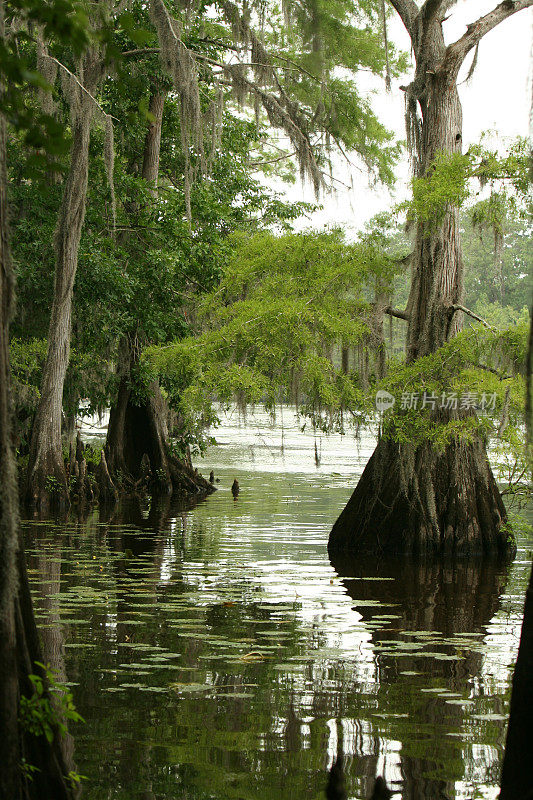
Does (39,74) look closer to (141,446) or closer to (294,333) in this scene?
(294,333)

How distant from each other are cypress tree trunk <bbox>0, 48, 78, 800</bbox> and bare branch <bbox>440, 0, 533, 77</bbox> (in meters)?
9.69

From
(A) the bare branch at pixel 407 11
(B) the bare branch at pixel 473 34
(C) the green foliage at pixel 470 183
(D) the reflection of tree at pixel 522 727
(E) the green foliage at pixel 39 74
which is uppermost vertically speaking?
(A) the bare branch at pixel 407 11

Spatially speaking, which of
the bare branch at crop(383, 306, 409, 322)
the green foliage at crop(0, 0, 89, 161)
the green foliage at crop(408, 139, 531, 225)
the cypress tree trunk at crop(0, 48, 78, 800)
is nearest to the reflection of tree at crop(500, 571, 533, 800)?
the cypress tree trunk at crop(0, 48, 78, 800)

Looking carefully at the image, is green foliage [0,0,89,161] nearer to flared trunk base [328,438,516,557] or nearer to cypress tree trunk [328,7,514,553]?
cypress tree trunk [328,7,514,553]

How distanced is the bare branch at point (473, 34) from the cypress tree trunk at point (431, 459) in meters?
0.02

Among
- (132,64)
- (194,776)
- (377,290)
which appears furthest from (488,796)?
(132,64)

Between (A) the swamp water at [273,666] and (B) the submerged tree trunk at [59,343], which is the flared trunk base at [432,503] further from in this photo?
(B) the submerged tree trunk at [59,343]

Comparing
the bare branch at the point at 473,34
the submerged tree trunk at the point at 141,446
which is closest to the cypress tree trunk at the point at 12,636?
the bare branch at the point at 473,34

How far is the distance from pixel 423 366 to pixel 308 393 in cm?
160

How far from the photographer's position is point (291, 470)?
95.5 ft

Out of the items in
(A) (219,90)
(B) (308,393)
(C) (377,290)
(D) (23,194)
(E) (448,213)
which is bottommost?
(B) (308,393)

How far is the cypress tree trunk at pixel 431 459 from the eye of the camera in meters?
11.0

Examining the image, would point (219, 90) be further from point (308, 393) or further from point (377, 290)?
point (308, 393)

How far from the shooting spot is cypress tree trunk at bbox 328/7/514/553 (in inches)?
435
